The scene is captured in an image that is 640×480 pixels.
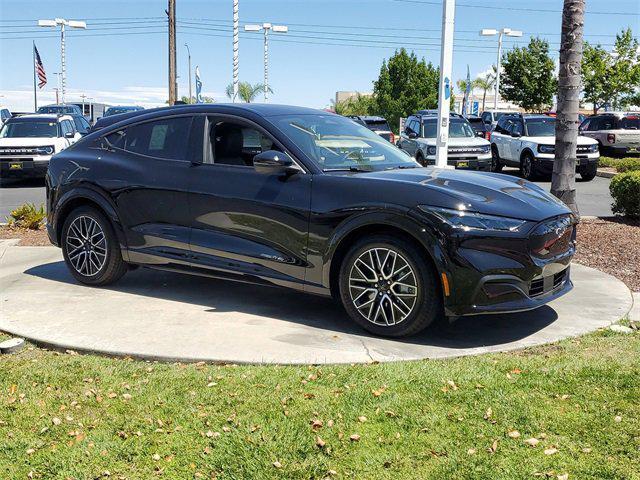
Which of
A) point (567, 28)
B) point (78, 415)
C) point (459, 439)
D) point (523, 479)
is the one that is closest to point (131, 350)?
point (78, 415)

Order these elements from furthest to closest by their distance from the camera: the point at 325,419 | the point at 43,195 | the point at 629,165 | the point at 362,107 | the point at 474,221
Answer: the point at 362,107, the point at 629,165, the point at 43,195, the point at 474,221, the point at 325,419

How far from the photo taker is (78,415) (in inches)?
161

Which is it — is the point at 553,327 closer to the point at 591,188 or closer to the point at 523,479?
the point at 523,479

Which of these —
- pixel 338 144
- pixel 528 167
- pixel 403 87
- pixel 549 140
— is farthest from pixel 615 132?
pixel 403 87

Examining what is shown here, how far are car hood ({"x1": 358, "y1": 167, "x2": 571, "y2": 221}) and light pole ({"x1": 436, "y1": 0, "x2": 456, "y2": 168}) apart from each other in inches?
315

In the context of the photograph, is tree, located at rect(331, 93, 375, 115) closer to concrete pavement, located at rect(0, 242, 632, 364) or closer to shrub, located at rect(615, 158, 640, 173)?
shrub, located at rect(615, 158, 640, 173)

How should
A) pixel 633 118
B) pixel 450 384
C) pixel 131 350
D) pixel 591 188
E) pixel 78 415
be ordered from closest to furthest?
1. pixel 78 415
2. pixel 450 384
3. pixel 131 350
4. pixel 591 188
5. pixel 633 118

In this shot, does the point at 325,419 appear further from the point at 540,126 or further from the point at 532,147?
the point at 540,126

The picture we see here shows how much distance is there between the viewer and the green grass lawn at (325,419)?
346 centimetres

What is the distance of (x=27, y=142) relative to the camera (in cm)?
1916

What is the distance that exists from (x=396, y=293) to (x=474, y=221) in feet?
2.48

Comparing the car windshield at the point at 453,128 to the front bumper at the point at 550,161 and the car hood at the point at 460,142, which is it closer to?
the car hood at the point at 460,142

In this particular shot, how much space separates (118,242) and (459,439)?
417 centimetres

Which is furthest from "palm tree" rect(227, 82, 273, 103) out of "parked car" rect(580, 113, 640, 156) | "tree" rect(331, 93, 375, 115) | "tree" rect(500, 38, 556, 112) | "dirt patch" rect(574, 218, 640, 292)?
"dirt patch" rect(574, 218, 640, 292)
